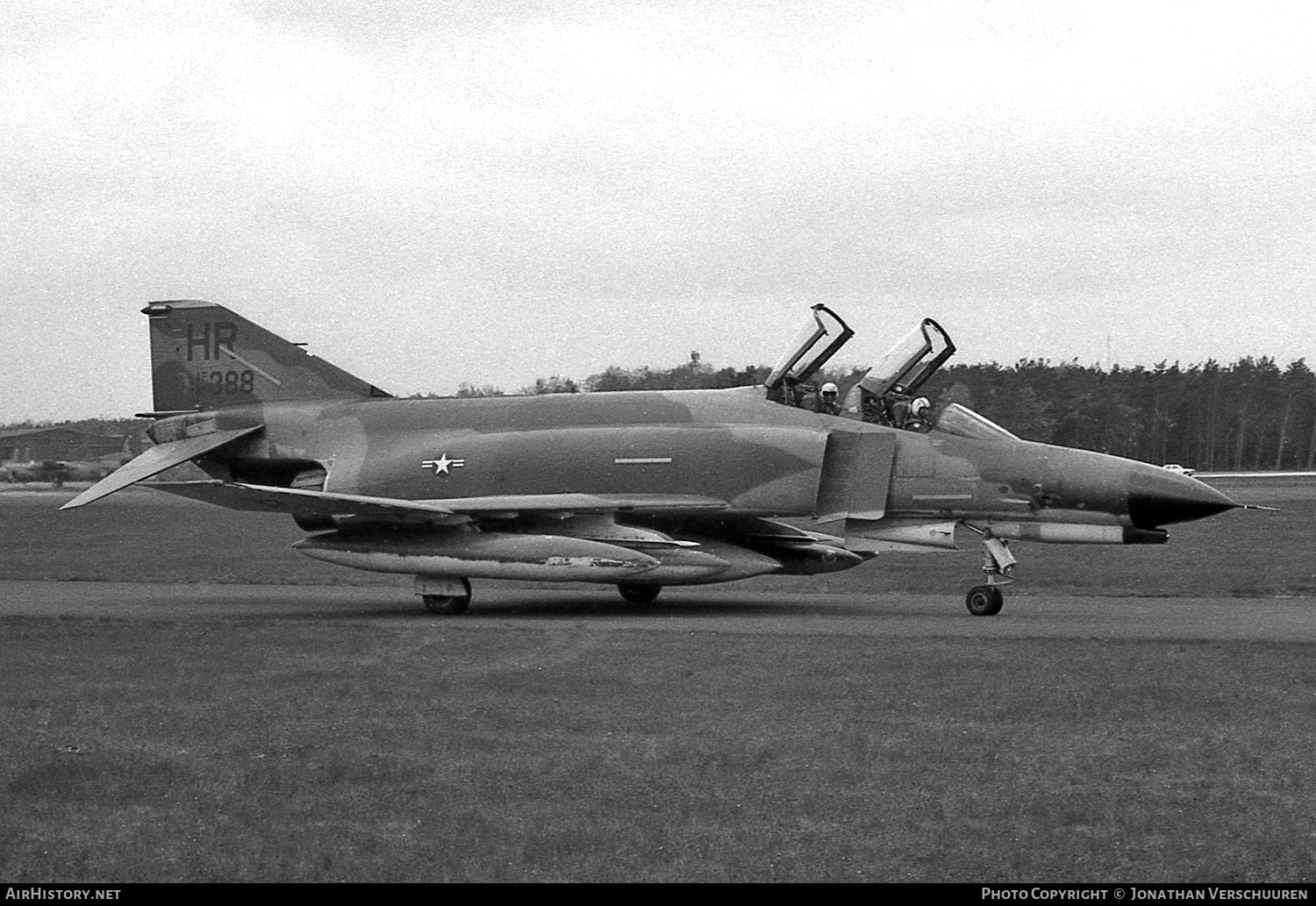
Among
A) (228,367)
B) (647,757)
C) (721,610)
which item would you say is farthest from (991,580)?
(228,367)

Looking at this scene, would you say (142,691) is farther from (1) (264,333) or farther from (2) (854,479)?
(1) (264,333)

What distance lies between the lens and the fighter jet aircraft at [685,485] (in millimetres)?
15773

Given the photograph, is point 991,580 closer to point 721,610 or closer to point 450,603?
point 721,610

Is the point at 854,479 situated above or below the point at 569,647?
above

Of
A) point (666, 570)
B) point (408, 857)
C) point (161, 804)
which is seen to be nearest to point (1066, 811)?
point (408, 857)

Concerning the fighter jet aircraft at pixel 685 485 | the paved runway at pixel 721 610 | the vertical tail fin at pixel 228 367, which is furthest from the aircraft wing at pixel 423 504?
the vertical tail fin at pixel 228 367

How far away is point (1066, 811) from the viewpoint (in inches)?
261

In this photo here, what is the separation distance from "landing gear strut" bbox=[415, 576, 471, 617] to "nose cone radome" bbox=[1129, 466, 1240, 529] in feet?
23.5

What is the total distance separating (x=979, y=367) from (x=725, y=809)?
156ft

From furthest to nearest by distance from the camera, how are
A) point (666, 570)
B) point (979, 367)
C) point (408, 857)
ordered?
point (979, 367)
point (666, 570)
point (408, 857)

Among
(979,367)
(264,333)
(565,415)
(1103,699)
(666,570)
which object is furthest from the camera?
(979,367)

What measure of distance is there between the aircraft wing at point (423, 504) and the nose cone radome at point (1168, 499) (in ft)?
14.4

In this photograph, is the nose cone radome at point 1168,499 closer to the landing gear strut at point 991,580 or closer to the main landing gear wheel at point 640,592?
the landing gear strut at point 991,580

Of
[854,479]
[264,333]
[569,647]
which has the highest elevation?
[264,333]
